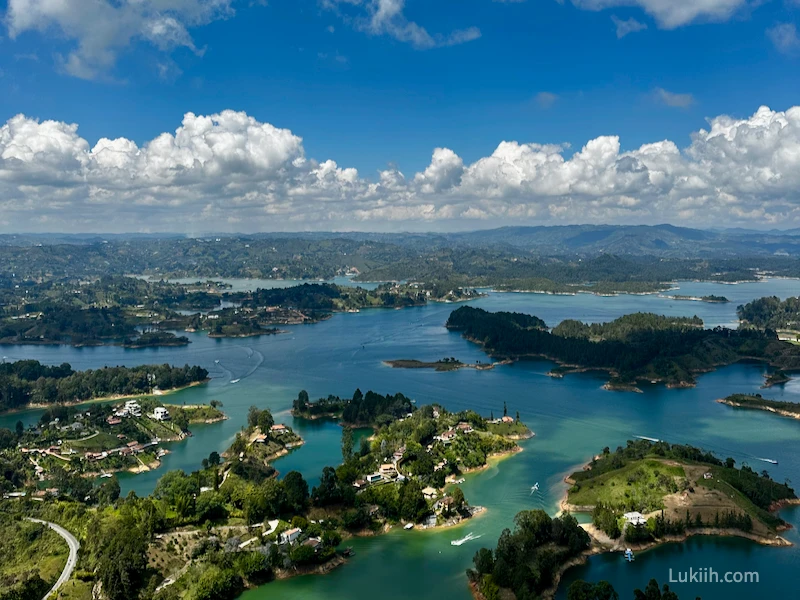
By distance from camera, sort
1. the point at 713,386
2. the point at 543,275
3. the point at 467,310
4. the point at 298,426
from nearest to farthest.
→ the point at 298,426, the point at 713,386, the point at 467,310, the point at 543,275

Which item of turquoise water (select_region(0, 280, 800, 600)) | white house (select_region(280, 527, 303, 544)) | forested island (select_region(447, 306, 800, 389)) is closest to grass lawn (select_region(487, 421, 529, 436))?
turquoise water (select_region(0, 280, 800, 600))

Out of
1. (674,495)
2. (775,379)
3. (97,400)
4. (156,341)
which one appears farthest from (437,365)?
(156,341)

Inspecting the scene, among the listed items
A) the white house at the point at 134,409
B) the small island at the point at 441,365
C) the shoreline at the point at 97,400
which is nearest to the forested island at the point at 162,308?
the shoreline at the point at 97,400

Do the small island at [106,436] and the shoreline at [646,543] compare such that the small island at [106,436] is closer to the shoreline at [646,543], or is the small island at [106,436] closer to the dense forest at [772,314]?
the shoreline at [646,543]

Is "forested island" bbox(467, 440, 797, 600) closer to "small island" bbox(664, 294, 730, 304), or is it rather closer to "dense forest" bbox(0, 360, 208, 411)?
"dense forest" bbox(0, 360, 208, 411)

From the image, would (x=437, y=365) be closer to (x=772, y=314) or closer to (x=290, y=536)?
(x=290, y=536)

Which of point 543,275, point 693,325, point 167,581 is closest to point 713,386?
point 693,325

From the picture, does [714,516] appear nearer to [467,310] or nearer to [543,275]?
[467,310]
